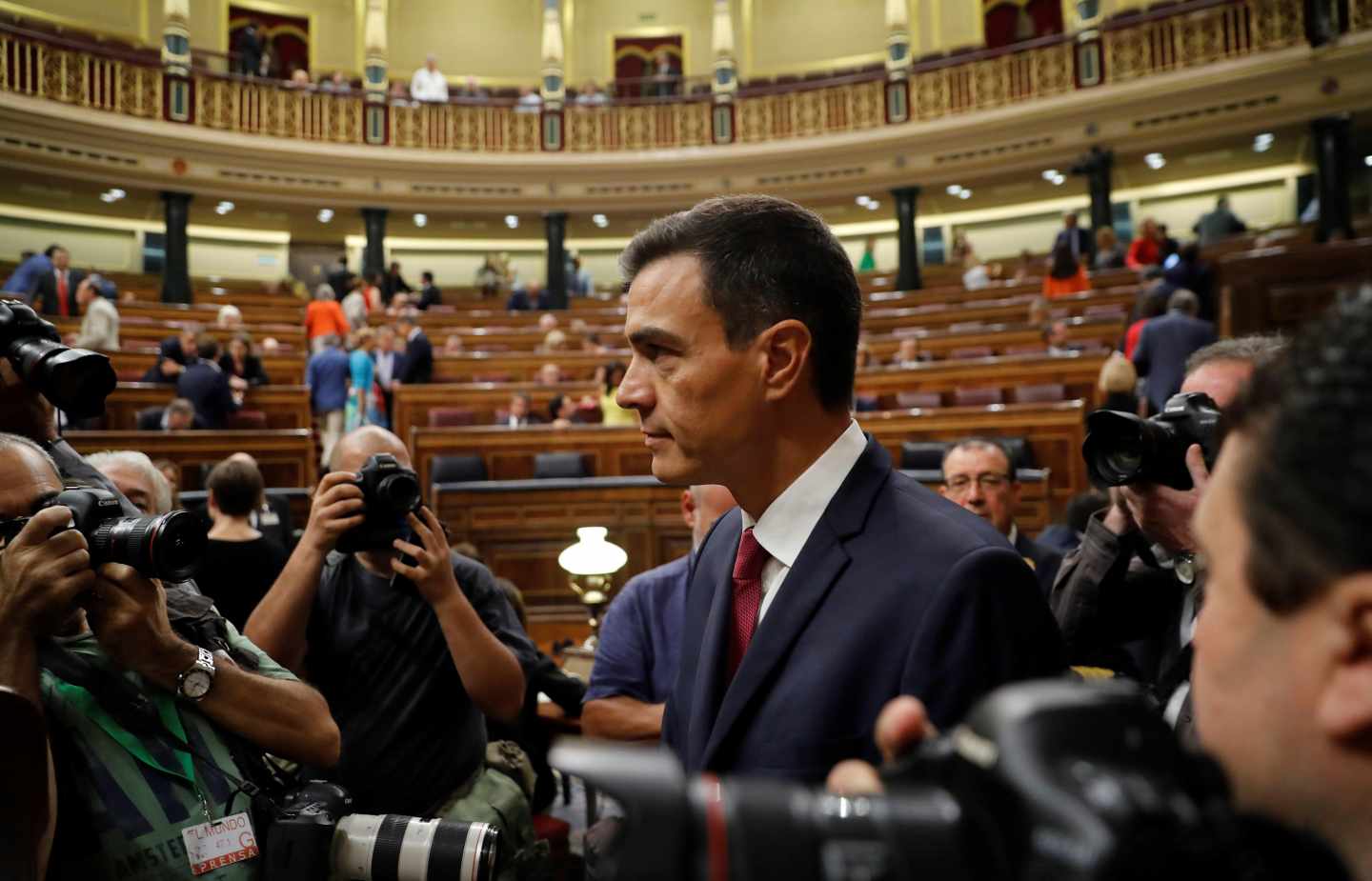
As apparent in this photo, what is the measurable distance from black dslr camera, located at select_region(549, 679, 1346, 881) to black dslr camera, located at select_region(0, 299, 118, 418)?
53.0 inches

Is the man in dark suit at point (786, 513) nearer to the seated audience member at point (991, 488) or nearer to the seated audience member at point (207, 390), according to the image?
the seated audience member at point (991, 488)

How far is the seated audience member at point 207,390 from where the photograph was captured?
24.0ft

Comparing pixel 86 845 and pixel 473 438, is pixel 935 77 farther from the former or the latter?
pixel 86 845

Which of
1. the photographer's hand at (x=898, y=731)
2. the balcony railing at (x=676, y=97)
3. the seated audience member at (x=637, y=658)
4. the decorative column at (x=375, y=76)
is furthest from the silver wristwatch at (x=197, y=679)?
the decorative column at (x=375, y=76)

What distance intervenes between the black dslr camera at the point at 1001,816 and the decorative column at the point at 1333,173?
1360 cm

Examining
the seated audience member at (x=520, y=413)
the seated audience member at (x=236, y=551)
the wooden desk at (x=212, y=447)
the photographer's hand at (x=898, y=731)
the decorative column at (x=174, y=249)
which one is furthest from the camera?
the decorative column at (x=174, y=249)

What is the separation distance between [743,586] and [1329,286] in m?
7.05

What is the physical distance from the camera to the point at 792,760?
1077mm

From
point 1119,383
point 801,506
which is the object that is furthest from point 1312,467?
point 1119,383

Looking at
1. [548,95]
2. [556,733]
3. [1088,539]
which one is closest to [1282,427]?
[1088,539]

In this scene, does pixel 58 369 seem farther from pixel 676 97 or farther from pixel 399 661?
pixel 676 97

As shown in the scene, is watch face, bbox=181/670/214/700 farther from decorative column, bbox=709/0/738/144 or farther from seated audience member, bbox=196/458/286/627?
decorative column, bbox=709/0/738/144

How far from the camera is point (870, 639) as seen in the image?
109cm

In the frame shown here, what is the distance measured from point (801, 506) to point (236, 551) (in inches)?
97.0
